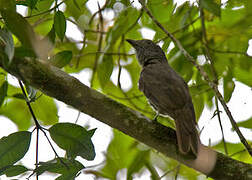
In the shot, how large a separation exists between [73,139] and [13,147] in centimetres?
36

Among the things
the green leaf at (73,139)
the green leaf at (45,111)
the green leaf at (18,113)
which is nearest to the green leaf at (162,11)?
the green leaf at (45,111)

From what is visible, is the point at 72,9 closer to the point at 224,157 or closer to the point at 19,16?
the point at 19,16

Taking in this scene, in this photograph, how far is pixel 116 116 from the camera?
265 cm

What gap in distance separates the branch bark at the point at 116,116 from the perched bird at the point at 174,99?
9 centimetres

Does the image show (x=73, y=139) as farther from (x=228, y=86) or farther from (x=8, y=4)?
(x=228, y=86)

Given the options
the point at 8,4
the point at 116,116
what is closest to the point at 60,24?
the point at 8,4

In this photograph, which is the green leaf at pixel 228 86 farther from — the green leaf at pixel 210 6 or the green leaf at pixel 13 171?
the green leaf at pixel 13 171

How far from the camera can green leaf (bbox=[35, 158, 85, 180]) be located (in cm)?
239

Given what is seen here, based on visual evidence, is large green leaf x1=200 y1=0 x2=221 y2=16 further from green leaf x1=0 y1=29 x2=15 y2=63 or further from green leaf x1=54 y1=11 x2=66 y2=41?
green leaf x1=0 y1=29 x2=15 y2=63

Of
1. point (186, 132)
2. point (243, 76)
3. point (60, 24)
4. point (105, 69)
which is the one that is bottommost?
point (186, 132)

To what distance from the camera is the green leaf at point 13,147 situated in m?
2.44

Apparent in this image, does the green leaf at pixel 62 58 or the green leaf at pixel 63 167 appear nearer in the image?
the green leaf at pixel 63 167

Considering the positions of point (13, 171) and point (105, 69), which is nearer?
point (13, 171)

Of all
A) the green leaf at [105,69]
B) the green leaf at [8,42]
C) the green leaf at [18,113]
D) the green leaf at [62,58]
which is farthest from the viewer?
the green leaf at [18,113]
